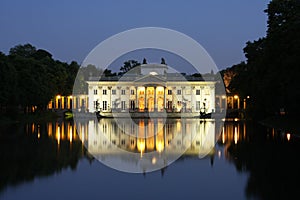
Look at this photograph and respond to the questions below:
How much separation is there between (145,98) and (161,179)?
268ft

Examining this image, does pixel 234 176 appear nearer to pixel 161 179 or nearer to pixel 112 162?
pixel 161 179

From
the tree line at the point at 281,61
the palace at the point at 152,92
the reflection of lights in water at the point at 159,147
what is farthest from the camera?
the palace at the point at 152,92

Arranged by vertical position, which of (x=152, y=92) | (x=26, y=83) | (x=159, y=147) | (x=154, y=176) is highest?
(x=152, y=92)

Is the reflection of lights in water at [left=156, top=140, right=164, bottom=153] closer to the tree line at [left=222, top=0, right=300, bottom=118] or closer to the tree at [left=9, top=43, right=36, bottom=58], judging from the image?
the tree line at [left=222, top=0, right=300, bottom=118]

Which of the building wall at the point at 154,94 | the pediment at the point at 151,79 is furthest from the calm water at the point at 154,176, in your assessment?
the building wall at the point at 154,94

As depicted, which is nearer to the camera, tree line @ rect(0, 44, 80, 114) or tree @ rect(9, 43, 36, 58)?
tree line @ rect(0, 44, 80, 114)

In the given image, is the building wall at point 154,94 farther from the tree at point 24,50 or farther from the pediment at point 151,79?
the tree at point 24,50

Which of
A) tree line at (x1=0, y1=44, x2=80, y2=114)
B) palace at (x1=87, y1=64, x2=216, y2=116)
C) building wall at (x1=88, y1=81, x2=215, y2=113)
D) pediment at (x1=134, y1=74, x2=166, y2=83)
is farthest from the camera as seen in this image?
building wall at (x1=88, y1=81, x2=215, y2=113)

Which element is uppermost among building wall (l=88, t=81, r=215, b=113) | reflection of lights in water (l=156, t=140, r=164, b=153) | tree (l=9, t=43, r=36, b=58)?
tree (l=9, t=43, r=36, b=58)

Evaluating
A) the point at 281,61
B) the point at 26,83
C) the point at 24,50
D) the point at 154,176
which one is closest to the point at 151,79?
the point at 24,50

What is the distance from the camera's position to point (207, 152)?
55.1 ft

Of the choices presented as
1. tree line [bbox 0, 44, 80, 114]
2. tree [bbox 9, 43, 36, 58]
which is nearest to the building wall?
tree [bbox 9, 43, 36, 58]

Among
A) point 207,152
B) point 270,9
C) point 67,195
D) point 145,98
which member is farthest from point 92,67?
point 67,195

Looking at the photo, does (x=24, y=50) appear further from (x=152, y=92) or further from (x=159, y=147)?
(x=159, y=147)
